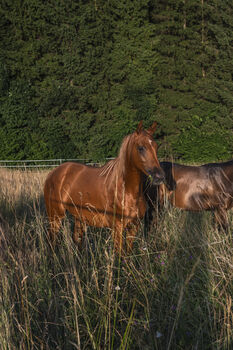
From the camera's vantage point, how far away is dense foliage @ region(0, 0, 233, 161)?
17188 mm

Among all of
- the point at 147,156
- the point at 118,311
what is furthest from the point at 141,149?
the point at 118,311

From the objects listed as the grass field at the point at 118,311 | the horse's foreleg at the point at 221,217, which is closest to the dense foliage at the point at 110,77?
the horse's foreleg at the point at 221,217

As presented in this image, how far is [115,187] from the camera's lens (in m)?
3.23

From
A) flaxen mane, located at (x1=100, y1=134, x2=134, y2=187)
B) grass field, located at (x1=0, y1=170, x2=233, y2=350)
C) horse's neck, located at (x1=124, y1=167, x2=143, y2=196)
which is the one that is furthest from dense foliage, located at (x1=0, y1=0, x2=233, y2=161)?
grass field, located at (x1=0, y1=170, x2=233, y2=350)

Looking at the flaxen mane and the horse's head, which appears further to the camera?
the flaxen mane

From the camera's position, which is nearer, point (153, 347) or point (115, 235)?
point (153, 347)

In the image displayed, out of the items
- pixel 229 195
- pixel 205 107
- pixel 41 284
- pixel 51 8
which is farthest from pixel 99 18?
pixel 41 284

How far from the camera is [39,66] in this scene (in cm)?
1738

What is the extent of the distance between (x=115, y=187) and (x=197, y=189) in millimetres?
1863

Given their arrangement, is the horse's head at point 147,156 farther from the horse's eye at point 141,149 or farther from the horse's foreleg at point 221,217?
the horse's foreleg at point 221,217

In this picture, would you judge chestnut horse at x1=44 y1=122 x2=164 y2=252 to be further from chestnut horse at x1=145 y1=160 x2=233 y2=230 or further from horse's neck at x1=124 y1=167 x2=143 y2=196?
chestnut horse at x1=145 y1=160 x2=233 y2=230

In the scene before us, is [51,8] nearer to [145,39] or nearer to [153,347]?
[145,39]

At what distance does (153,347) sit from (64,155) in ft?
52.1

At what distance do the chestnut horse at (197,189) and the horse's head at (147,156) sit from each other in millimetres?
1413
